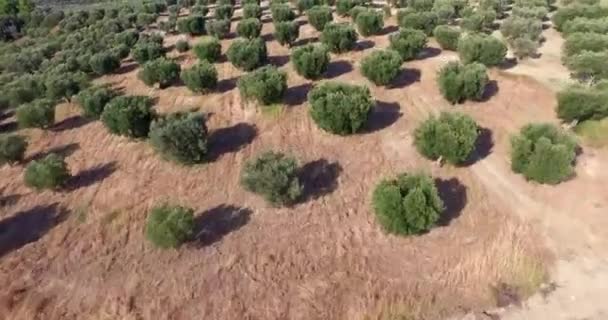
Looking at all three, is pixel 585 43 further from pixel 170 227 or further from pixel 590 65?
pixel 170 227

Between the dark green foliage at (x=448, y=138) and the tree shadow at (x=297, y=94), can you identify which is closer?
the dark green foliage at (x=448, y=138)

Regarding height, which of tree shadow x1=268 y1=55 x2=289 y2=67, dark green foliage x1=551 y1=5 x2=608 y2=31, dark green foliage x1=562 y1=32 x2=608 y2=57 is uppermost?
tree shadow x1=268 y1=55 x2=289 y2=67

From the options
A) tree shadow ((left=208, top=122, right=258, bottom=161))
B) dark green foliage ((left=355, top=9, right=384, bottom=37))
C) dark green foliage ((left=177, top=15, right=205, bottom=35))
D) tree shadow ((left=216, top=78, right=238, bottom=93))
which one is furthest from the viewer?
dark green foliage ((left=177, top=15, right=205, bottom=35))

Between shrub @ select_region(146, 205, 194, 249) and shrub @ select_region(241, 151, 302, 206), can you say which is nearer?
shrub @ select_region(146, 205, 194, 249)

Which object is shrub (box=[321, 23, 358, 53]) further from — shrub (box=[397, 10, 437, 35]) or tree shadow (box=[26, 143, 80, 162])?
tree shadow (box=[26, 143, 80, 162])

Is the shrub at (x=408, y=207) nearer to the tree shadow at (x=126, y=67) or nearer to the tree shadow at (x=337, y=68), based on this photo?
the tree shadow at (x=337, y=68)

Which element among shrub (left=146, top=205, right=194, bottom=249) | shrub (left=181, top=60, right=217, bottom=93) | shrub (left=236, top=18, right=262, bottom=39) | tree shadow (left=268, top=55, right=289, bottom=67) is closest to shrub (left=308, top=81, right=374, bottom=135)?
shrub (left=181, top=60, right=217, bottom=93)

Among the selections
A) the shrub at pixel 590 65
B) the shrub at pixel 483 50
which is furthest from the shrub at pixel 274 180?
the shrub at pixel 590 65

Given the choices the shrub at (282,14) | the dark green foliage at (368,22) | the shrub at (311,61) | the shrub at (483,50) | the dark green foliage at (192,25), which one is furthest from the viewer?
the shrub at (282,14)
